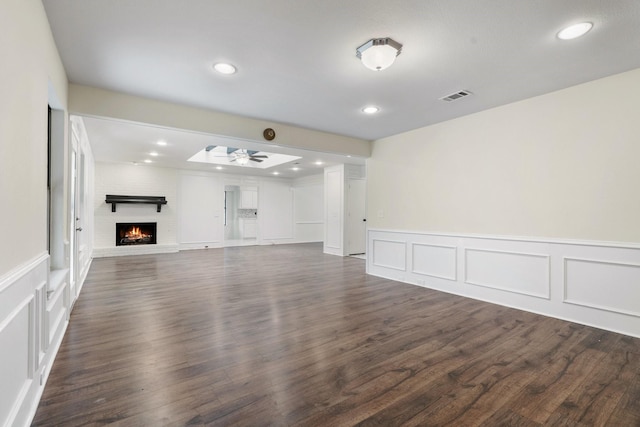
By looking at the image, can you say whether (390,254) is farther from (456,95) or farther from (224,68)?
(224,68)

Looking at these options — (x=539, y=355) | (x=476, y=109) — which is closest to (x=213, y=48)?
(x=476, y=109)

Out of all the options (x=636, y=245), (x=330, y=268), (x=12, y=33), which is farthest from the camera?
(x=330, y=268)

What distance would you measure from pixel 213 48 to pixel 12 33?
1343 millimetres

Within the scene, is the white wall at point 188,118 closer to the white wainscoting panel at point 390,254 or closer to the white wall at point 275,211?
the white wainscoting panel at point 390,254

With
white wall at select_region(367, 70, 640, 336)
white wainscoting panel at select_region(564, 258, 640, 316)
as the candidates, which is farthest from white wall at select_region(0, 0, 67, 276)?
white wainscoting panel at select_region(564, 258, 640, 316)

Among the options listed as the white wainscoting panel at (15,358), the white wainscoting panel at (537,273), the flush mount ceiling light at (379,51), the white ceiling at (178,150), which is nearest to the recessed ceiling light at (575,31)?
the flush mount ceiling light at (379,51)

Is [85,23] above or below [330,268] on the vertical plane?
above

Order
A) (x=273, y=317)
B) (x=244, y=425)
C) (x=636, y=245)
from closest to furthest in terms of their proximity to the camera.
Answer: (x=244, y=425)
(x=636, y=245)
(x=273, y=317)

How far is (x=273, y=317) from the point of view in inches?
133

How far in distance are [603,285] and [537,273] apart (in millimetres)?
589

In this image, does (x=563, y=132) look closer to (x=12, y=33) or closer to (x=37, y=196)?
(x=12, y=33)

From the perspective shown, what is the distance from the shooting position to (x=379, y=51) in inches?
94.0

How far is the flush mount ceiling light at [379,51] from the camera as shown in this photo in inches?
93.0

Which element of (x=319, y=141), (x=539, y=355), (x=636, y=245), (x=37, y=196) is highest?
(x=319, y=141)
